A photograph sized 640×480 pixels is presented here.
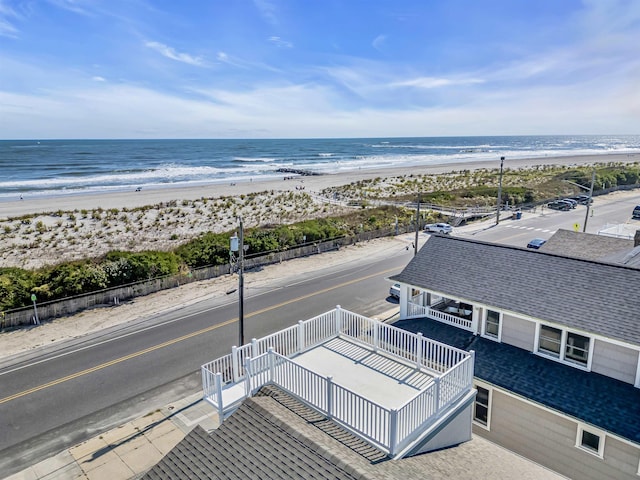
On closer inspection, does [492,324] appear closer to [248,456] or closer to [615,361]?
[615,361]

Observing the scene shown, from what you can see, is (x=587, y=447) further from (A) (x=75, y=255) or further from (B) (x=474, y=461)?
(A) (x=75, y=255)

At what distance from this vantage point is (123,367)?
18.5 m

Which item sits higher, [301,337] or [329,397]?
[329,397]

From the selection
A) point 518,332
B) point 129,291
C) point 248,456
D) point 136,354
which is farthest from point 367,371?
point 129,291

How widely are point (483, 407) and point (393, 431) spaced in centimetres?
638

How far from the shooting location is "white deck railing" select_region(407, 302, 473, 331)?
651 inches

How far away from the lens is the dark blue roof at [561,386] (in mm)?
11375

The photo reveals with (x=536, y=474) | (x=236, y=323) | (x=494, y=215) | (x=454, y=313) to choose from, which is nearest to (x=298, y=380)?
(x=536, y=474)

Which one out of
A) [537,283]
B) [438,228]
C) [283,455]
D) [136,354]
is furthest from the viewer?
[438,228]

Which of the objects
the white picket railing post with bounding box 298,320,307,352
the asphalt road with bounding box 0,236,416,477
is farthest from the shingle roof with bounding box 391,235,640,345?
the asphalt road with bounding box 0,236,416,477

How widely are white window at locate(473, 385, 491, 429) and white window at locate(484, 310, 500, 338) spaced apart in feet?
8.31

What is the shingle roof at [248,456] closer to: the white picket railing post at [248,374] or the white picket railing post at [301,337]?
the white picket railing post at [248,374]

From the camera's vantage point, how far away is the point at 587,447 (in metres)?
11.7

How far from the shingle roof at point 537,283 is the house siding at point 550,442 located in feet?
9.57
